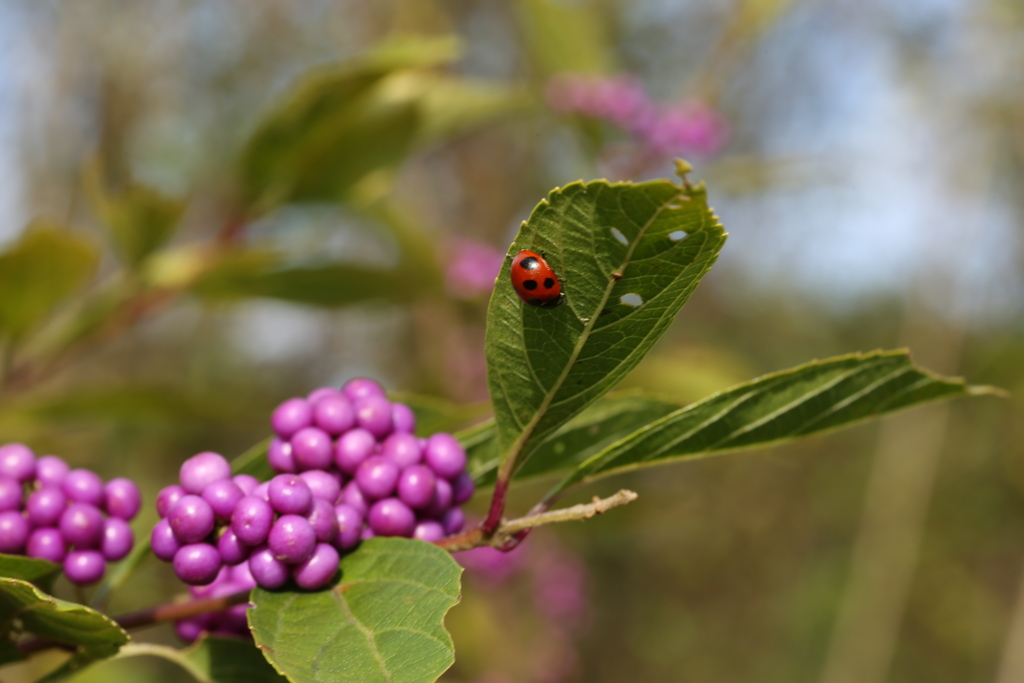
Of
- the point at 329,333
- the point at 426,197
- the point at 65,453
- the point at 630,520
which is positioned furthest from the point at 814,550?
the point at 65,453

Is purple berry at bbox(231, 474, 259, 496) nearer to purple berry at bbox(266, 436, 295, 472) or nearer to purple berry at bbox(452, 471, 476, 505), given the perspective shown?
purple berry at bbox(266, 436, 295, 472)

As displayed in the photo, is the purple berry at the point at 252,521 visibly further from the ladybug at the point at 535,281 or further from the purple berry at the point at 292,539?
the ladybug at the point at 535,281

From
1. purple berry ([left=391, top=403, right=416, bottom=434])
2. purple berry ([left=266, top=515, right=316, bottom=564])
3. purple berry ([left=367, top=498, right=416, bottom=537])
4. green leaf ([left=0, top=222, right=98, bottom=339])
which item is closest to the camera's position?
purple berry ([left=266, top=515, right=316, bottom=564])

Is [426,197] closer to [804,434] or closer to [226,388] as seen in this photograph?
[226,388]

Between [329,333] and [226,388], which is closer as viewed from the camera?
[226,388]

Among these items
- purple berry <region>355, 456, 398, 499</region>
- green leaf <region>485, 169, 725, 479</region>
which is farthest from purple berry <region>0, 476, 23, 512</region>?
green leaf <region>485, 169, 725, 479</region>

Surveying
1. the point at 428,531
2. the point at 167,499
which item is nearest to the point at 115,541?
the point at 167,499

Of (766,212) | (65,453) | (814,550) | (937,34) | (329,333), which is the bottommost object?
(65,453)
